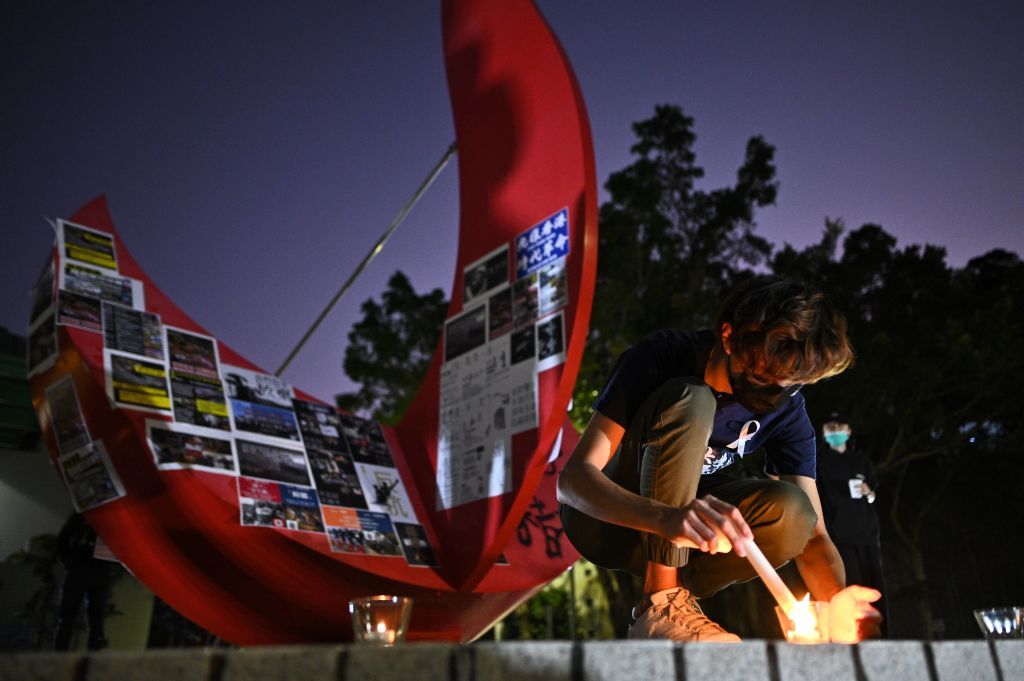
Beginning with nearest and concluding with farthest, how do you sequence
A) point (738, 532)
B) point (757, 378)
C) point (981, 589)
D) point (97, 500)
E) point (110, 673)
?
point (110, 673)
point (738, 532)
point (757, 378)
point (97, 500)
point (981, 589)

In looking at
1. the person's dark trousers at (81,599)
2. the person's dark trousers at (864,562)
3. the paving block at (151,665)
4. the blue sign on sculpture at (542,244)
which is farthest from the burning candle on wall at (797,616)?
the person's dark trousers at (81,599)

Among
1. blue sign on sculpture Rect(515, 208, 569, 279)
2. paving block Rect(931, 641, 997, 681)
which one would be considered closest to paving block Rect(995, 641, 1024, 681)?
paving block Rect(931, 641, 997, 681)

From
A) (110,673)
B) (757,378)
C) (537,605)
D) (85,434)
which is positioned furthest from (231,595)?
(537,605)

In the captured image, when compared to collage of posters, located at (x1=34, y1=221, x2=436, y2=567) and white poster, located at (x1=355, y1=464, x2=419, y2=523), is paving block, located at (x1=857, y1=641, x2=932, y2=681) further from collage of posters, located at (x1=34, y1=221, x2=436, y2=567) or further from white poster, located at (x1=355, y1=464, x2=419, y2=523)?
white poster, located at (x1=355, y1=464, x2=419, y2=523)

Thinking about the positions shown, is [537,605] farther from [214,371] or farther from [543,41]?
[543,41]

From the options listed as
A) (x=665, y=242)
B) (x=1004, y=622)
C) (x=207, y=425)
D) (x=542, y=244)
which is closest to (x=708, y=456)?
(x=1004, y=622)

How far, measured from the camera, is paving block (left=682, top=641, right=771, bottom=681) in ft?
2.40

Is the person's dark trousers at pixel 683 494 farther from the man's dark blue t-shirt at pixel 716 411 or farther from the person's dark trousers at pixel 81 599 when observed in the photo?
the person's dark trousers at pixel 81 599

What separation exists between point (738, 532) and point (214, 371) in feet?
8.18

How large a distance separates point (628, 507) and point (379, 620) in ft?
2.28

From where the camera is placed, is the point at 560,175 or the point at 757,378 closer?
the point at 757,378

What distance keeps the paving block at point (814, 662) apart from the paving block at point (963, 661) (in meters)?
0.15

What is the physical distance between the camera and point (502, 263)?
3156 mm

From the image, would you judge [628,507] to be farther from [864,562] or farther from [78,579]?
[78,579]
